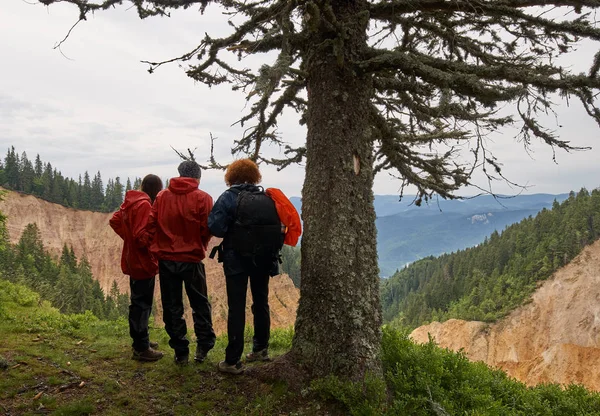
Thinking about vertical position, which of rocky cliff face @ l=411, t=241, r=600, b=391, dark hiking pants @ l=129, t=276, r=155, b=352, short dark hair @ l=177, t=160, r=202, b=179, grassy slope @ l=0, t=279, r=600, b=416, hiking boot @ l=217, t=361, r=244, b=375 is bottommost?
rocky cliff face @ l=411, t=241, r=600, b=391

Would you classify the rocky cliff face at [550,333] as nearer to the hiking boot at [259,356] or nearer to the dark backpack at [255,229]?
the hiking boot at [259,356]

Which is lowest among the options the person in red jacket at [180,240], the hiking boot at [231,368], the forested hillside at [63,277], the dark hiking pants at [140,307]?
the forested hillside at [63,277]

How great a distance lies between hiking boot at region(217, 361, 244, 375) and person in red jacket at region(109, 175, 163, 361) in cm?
97

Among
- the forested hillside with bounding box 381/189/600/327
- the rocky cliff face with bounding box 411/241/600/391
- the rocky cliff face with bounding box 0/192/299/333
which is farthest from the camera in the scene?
the rocky cliff face with bounding box 0/192/299/333

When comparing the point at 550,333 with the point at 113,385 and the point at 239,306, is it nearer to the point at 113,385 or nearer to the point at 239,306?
the point at 239,306

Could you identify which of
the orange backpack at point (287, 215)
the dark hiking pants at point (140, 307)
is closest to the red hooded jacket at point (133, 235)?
the dark hiking pants at point (140, 307)

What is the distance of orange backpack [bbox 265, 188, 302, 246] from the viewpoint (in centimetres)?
421

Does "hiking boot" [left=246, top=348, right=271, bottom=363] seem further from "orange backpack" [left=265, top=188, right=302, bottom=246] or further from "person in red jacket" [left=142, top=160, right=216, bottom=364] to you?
"orange backpack" [left=265, top=188, right=302, bottom=246]

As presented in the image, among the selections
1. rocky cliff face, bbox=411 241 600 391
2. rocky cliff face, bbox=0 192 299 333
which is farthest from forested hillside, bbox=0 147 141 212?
rocky cliff face, bbox=411 241 600 391

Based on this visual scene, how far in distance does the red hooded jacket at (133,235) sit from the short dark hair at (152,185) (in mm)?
181

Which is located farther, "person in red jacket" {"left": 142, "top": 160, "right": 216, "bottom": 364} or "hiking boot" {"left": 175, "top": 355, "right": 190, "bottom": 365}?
"hiking boot" {"left": 175, "top": 355, "right": 190, "bottom": 365}

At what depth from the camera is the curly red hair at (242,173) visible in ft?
14.6

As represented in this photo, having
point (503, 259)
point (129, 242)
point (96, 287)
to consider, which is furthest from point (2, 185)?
point (503, 259)

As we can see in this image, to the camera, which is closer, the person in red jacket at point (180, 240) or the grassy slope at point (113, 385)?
→ the grassy slope at point (113, 385)
